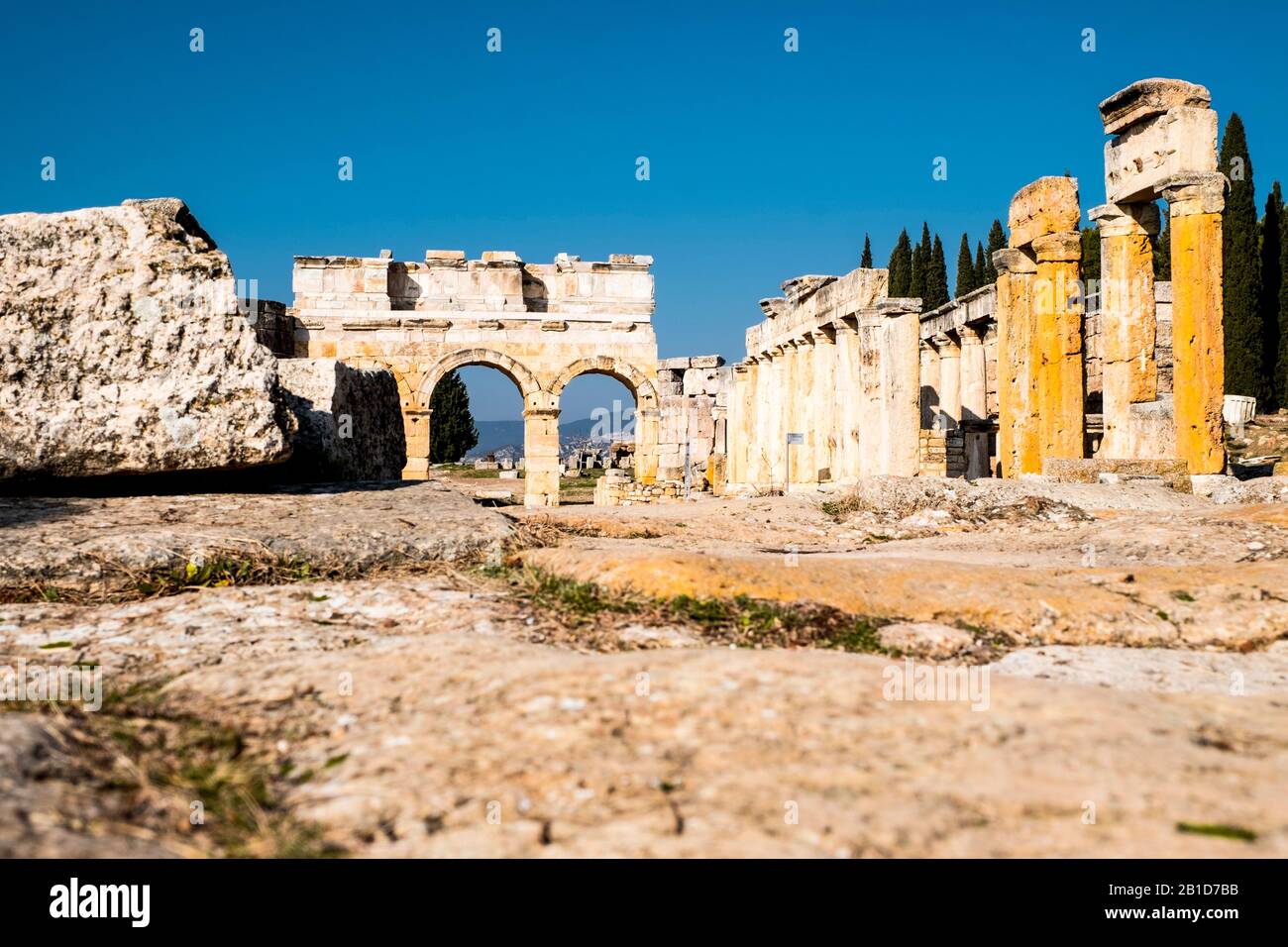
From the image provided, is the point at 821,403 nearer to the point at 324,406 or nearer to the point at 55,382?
the point at 324,406

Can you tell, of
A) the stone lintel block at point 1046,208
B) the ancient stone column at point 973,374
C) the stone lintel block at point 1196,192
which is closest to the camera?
the stone lintel block at point 1196,192

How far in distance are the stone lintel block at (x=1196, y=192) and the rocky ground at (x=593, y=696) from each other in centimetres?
861

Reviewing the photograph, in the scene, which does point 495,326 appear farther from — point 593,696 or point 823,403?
point 593,696

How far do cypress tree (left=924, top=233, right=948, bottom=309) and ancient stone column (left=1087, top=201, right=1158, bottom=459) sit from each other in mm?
30370

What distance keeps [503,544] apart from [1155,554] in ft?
13.1

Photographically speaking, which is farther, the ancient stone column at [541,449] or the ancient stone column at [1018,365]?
the ancient stone column at [541,449]

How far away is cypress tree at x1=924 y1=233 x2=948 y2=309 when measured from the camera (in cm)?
4331

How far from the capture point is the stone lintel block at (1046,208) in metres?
13.8

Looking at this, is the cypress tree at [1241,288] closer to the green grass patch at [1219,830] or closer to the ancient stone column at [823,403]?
the ancient stone column at [823,403]

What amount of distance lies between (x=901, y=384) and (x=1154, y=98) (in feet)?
16.1

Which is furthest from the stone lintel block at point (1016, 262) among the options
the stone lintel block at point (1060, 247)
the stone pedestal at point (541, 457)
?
the stone pedestal at point (541, 457)

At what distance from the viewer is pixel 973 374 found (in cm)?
2192

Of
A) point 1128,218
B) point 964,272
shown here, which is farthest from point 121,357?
point 964,272
